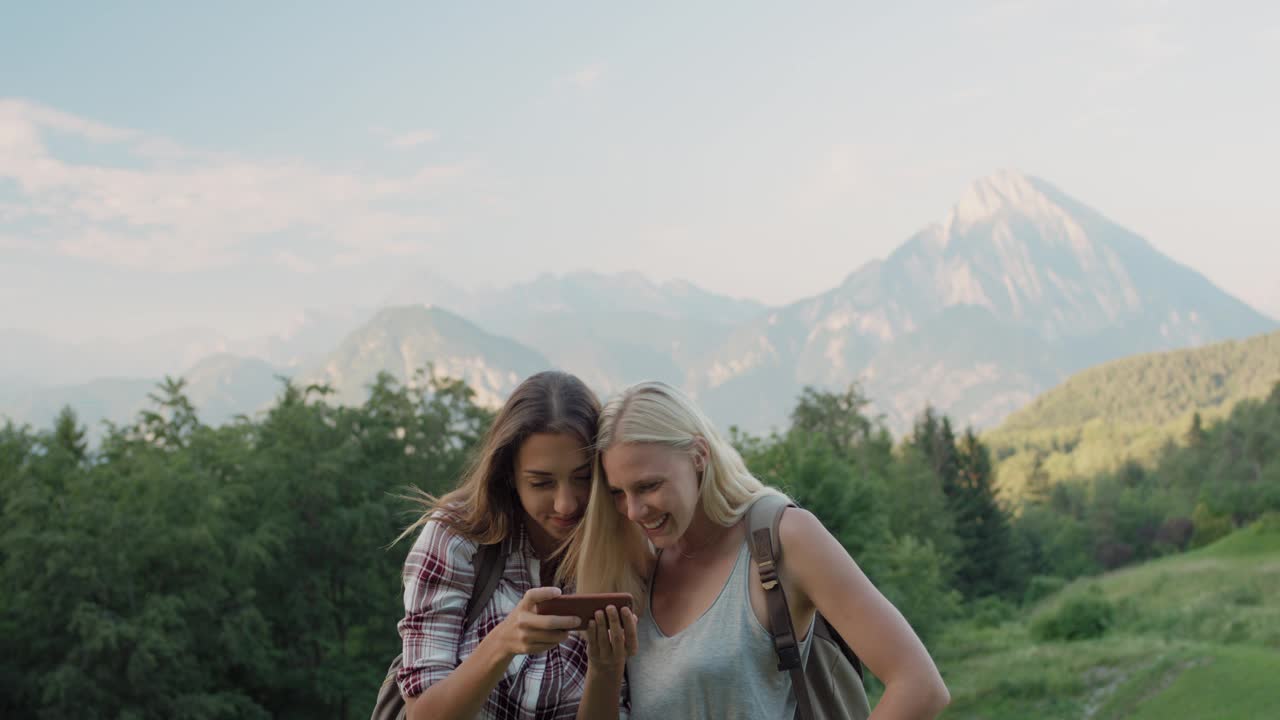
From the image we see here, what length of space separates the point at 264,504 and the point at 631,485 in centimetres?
2927

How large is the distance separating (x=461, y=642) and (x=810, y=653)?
3.72ft

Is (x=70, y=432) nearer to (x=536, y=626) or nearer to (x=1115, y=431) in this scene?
(x=536, y=626)

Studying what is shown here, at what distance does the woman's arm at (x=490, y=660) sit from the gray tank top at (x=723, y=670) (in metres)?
0.18

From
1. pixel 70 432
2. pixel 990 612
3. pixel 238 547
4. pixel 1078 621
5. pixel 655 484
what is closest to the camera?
pixel 655 484

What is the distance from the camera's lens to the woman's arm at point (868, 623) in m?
3.01

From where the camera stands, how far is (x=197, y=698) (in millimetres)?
23844

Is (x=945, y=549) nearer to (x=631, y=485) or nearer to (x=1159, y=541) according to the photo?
(x=1159, y=541)

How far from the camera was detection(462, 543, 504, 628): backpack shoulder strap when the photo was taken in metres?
3.44

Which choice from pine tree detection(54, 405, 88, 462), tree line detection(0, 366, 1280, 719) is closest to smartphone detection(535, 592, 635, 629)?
tree line detection(0, 366, 1280, 719)

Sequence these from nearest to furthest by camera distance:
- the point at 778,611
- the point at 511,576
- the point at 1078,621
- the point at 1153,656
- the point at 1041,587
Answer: the point at 778,611, the point at 511,576, the point at 1153,656, the point at 1078,621, the point at 1041,587

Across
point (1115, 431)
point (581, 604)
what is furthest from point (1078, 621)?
point (1115, 431)

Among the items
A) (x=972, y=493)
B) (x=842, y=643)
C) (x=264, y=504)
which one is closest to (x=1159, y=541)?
(x=972, y=493)

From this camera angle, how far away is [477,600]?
136 inches

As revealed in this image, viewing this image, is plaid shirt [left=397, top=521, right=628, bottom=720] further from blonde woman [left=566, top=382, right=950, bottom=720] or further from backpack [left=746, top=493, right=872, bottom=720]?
backpack [left=746, top=493, right=872, bottom=720]
